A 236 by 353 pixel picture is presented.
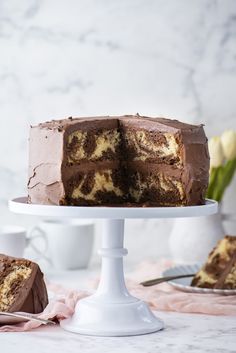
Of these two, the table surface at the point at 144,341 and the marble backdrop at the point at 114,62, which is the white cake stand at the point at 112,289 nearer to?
the table surface at the point at 144,341

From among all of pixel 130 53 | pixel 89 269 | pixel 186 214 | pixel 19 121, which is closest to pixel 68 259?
pixel 89 269

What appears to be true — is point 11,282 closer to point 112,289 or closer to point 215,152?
point 112,289

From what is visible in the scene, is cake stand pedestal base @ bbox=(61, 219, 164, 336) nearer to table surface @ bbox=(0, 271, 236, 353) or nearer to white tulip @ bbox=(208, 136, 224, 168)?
table surface @ bbox=(0, 271, 236, 353)

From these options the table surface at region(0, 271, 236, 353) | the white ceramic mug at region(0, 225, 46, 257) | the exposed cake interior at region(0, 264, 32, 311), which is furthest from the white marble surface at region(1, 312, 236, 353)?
the white ceramic mug at region(0, 225, 46, 257)

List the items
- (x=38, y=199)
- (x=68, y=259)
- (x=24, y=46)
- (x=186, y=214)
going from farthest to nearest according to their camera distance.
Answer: (x=24, y=46) → (x=68, y=259) → (x=38, y=199) → (x=186, y=214)

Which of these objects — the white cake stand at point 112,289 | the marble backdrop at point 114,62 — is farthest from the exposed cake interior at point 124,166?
the marble backdrop at point 114,62

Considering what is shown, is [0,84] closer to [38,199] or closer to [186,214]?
[38,199]
